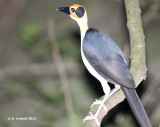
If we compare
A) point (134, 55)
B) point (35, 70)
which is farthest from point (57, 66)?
point (35, 70)

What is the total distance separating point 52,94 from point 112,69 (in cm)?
193

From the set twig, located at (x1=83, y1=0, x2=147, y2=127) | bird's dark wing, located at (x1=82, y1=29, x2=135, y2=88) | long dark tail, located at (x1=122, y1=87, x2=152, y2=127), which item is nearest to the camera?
long dark tail, located at (x1=122, y1=87, x2=152, y2=127)

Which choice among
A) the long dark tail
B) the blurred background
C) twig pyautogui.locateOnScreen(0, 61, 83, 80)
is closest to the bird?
the long dark tail

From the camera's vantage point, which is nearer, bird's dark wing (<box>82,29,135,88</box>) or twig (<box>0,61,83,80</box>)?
bird's dark wing (<box>82,29,135,88</box>)

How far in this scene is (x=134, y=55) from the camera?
11.4ft

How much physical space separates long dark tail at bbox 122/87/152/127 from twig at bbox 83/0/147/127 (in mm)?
202

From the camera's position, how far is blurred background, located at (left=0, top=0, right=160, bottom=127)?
5.09 meters

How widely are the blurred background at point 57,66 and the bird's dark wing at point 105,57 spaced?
979 mm

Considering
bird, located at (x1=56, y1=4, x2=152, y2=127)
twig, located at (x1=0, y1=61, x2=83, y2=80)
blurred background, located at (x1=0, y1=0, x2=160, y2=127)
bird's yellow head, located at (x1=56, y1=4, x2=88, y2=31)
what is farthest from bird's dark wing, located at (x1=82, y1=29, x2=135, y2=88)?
twig, located at (x1=0, y1=61, x2=83, y2=80)

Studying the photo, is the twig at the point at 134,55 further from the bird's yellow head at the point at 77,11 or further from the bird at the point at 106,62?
the bird's yellow head at the point at 77,11

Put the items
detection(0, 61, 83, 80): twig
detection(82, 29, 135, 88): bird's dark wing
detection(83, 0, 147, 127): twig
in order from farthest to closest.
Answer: detection(0, 61, 83, 80): twig < detection(83, 0, 147, 127): twig < detection(82, 29, 135, 88): bird's dark wing

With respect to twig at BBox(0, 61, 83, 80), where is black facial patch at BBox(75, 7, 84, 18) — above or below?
above

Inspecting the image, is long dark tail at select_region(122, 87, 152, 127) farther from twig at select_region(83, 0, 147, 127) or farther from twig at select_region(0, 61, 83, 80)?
twig at select_region(0, 61, 83, 80)

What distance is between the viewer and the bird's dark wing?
10.1 ft
